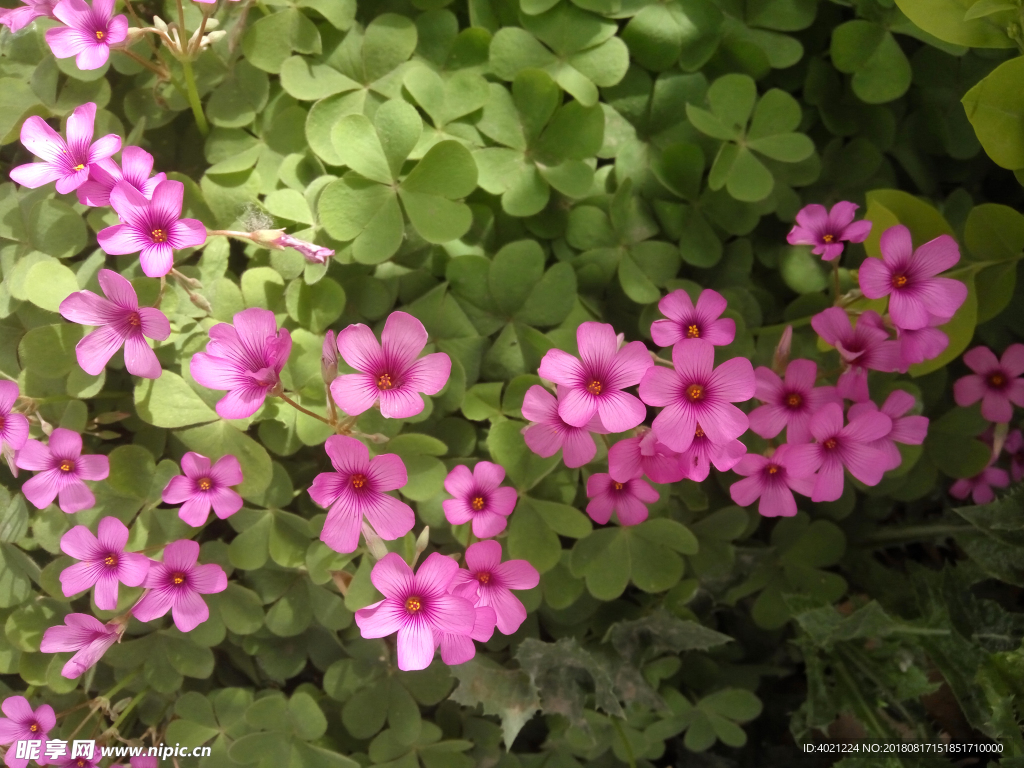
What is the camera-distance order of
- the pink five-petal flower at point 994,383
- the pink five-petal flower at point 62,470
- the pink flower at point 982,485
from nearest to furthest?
the pink five-petal flower at point 62,470 < the pink five-petal flower at point 994,383 < the pink flower at point 982,485

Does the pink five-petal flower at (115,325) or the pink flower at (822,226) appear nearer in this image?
the pink five-petal flower at (115,325)

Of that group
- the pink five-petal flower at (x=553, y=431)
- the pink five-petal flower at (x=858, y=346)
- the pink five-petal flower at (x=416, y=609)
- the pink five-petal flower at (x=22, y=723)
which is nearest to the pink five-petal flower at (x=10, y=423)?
the pink five-petal flower at (x=22, y=723)

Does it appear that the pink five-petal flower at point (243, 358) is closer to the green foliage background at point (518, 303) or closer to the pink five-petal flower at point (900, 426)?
the green foliage background at point (518, 303)

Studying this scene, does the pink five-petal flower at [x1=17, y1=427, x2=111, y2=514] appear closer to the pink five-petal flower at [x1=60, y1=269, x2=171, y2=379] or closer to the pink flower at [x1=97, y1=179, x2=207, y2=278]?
the pink five-petal flower at [x1=60, y1=269, x2=171, y2=379]

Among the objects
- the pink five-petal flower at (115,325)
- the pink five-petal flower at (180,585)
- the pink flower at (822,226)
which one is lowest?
the pink five-petal flower at (180,585)

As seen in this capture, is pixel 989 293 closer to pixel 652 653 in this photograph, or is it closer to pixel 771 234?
pixel 771 234

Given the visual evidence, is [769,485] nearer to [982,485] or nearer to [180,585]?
[982,485]
